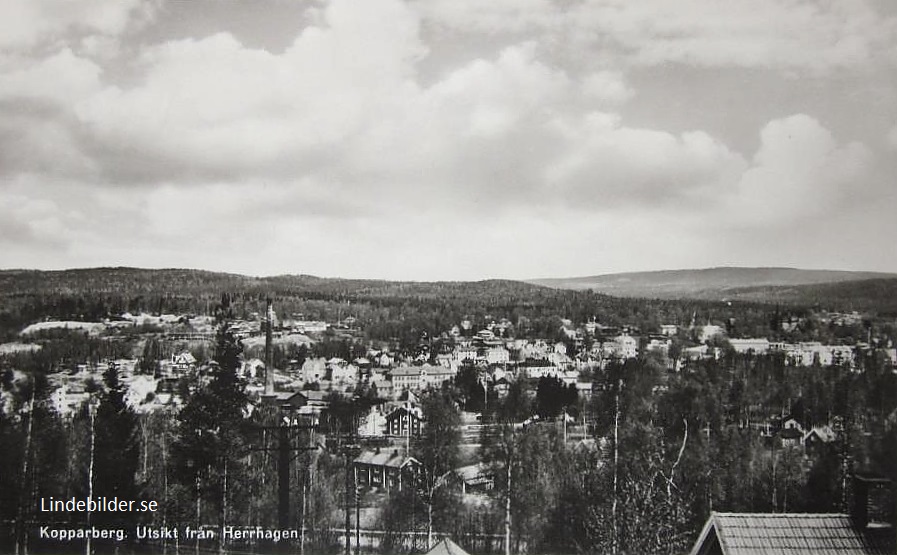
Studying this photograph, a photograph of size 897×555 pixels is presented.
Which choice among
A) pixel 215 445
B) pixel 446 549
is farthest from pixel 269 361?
pixel 446 549

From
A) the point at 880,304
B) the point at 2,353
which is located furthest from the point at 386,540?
the point at 880,304

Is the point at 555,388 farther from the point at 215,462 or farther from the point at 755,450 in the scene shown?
the point at 215,462

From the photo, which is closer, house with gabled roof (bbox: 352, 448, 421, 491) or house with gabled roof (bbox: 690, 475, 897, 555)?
house with gabled roof (bbox: 690, 475, 897, 555)

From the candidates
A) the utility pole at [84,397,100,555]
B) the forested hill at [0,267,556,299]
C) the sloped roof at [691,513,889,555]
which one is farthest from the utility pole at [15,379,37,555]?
the sloped roof at [691,513,889,555]

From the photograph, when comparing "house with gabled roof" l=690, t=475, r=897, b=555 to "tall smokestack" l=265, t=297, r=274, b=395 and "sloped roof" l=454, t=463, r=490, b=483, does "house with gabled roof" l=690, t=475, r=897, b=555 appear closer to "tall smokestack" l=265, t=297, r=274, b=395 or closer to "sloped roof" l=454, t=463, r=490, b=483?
"sloped roof" l=454, t=463, r=490, b=483

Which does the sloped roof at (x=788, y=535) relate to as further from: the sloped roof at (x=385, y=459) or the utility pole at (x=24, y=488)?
the utility pole at (x=24, y=488)

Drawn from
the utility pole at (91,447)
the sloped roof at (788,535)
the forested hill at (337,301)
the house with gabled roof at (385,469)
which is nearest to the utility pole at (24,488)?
the utility pole at (91,447)

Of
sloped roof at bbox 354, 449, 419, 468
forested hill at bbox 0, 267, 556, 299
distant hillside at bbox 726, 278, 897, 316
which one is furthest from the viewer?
sloped roof at bbox 354, 449, 419, 468

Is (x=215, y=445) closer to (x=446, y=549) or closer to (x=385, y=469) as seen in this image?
(x=385, y=469)
